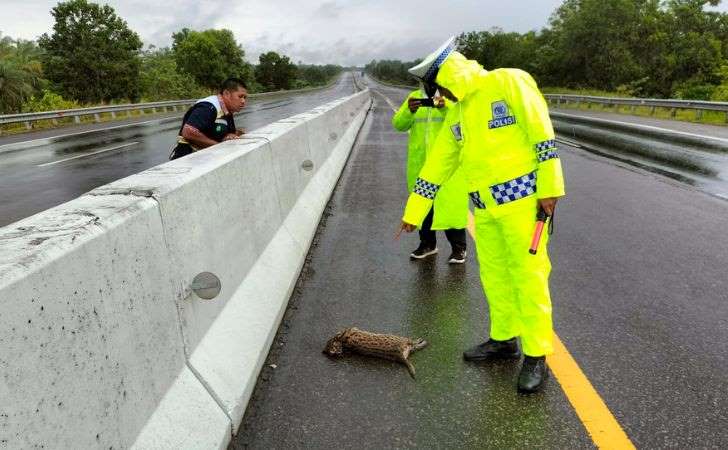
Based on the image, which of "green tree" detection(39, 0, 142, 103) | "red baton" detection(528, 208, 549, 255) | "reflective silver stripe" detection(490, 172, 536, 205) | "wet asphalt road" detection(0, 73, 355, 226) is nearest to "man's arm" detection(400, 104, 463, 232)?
"reflective silver stripe" detection(490, 172, 536, 205)

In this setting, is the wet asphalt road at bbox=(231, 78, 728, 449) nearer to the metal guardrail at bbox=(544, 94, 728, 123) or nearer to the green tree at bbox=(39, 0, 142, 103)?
the metal guardrail at bbox=(544, 94, 728, 123)

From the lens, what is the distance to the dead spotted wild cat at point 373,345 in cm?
327

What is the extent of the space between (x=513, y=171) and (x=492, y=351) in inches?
45.4

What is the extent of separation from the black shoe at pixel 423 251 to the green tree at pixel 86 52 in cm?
5326

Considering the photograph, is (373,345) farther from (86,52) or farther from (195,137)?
(86,52)

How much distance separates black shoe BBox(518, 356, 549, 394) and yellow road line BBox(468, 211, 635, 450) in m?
0.12

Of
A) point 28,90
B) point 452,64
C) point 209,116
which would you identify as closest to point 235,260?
point 452,64

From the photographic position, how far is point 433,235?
214 inches

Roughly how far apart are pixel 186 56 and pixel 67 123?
59.2m

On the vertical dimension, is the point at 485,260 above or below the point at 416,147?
below

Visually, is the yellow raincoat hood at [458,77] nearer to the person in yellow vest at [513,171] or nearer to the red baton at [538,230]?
the person in yellow vest at [513,171]

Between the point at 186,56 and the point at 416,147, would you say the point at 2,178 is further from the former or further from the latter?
the point at 186,56

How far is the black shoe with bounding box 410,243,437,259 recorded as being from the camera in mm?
5277

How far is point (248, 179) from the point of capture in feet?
11.9
